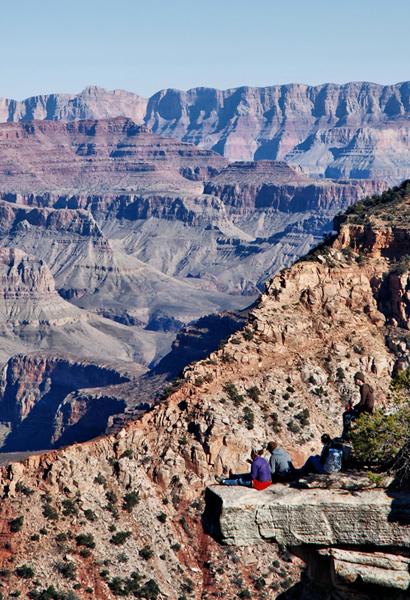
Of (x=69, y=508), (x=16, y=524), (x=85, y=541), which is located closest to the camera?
(x=16, y=524)

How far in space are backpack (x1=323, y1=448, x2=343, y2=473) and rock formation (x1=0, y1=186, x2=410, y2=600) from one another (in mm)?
9587

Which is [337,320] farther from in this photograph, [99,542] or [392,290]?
[99,542]

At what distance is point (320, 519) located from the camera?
85.1ft

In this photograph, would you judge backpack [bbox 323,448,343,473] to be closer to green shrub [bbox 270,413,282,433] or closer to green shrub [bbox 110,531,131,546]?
green shrub [bbox 110,531,131,546]

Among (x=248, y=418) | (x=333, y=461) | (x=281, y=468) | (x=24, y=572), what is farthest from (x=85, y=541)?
(x=333, y=461)

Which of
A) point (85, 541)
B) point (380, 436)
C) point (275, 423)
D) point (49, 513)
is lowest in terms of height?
point (85, 541)

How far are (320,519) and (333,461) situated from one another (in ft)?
8.74

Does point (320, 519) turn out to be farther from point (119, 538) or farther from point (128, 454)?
point (128, 454)

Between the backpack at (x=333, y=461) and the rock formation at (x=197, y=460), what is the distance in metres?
9.59

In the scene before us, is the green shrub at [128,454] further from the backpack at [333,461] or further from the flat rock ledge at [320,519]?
the flat rock ledge at [320,519]

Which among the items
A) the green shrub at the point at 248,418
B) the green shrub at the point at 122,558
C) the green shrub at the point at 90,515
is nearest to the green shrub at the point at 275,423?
the green shrub at the point at 248,418

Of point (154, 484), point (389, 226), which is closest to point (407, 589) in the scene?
point (154, 484)

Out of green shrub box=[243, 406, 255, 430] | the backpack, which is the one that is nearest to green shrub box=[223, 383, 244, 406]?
green shrub box=[243, 406, 255, 430]

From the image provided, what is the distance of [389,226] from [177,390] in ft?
64.4
